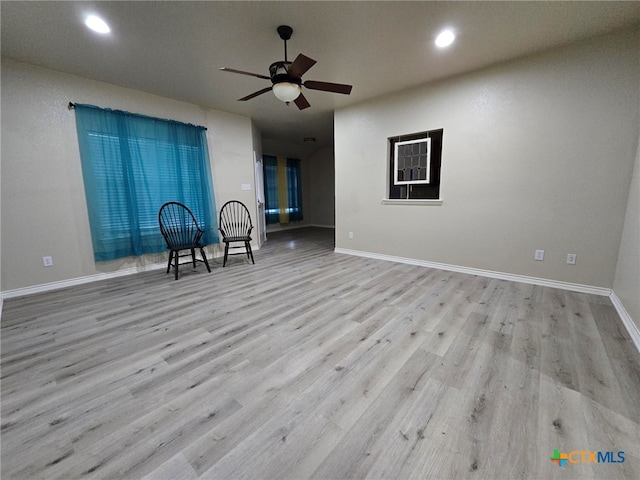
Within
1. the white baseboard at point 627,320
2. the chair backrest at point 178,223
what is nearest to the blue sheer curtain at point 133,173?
the chair backrest at point 178,223

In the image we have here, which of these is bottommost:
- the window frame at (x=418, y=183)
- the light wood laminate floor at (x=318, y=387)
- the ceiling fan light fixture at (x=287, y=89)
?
the light wood laminate floor at (x=318, y=387)

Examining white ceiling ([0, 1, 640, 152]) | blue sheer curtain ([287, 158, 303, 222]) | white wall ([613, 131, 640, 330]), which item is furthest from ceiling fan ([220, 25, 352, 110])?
blue sheer curtain ([287, 158, 303, 222])

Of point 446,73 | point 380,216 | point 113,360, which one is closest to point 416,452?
point 113,360

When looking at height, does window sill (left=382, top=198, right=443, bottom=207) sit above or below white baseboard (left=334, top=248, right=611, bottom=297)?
above

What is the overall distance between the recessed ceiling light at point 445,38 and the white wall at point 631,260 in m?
1.95

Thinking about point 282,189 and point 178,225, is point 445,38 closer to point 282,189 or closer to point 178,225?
point 178,225

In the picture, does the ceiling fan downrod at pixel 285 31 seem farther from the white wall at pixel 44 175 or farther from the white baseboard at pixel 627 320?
the white baseboard at pixel 627 320

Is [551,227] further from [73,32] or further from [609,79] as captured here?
[73,32]

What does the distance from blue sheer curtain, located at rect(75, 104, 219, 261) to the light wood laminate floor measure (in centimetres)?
112

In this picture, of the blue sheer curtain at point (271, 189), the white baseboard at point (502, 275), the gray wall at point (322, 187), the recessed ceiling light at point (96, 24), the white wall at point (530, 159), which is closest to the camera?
the recessed ceiling light at point (96, 24)

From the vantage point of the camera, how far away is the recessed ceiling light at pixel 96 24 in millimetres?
2129

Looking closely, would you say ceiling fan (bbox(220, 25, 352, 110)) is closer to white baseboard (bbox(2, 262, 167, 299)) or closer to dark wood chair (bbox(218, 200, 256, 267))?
dark wood chair (bbox(218, 200, 256, 267))

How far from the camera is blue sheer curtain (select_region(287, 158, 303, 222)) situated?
8055mm

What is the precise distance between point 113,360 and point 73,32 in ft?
9.32
